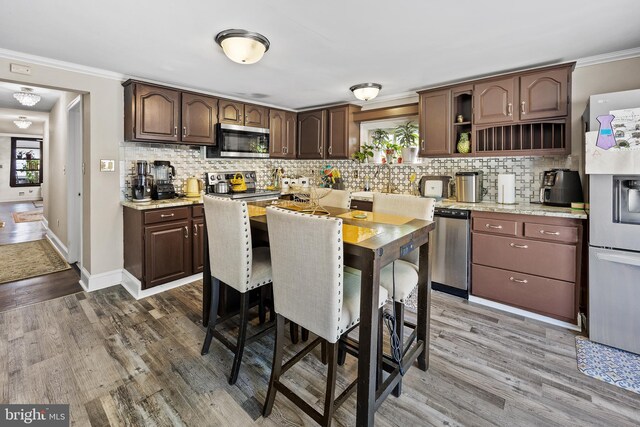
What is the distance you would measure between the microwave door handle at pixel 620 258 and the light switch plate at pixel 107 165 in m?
4.42

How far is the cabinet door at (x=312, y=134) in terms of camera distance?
4.77 meters

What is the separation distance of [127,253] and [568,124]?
15.0 feet

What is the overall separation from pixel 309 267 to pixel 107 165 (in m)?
2.98

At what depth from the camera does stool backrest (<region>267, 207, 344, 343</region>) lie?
53.8 inches

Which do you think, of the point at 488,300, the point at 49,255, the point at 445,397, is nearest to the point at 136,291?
the point at 49,255

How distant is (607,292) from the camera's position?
2.28m

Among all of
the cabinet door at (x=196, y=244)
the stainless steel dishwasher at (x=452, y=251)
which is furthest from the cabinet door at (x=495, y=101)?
the cabinet door at (x=196, y=244)

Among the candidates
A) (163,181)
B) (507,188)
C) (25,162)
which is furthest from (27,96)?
(25,162)

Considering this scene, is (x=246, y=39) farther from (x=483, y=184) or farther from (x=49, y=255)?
(x=49, y=255)

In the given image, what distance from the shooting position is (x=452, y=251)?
3160mm

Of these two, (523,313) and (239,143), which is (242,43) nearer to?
(239,143)

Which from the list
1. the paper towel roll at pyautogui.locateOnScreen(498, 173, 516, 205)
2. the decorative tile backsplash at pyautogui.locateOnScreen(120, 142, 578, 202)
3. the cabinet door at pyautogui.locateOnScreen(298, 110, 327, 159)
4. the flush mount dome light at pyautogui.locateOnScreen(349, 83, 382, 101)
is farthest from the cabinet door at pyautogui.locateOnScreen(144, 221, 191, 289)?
the paper towel roll at pyautogui.locateOnScreen(498, 173, 516, 205)

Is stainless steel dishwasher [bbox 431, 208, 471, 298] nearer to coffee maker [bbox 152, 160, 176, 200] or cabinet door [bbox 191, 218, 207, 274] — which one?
cabinet door [bbox 191, 218, 207, 274]

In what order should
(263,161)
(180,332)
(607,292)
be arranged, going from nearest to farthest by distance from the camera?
1. (607,292)
2. (180,332)
3. (263,161)
